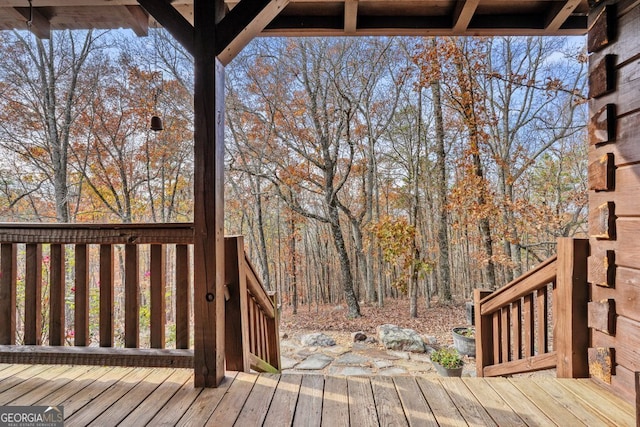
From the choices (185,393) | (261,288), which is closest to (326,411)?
(185,393)

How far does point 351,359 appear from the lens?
14.8ft

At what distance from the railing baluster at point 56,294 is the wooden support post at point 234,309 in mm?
993

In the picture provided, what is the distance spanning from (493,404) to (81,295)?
2300 mm

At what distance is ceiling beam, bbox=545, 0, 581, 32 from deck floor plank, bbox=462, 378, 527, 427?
2.31m

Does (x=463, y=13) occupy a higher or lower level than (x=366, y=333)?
higher

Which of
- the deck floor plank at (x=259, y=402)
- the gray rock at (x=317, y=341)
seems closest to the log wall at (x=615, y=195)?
the deck floor plank at (x=259, y=402)

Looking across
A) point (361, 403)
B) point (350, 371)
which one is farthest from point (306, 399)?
point (350, 371)

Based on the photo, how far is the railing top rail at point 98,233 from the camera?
1.86 meters

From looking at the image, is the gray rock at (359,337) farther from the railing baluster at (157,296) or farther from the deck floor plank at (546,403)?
the railing baluster at (157,296)

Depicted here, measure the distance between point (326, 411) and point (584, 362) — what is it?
1468 mm

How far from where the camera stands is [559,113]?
689 cm

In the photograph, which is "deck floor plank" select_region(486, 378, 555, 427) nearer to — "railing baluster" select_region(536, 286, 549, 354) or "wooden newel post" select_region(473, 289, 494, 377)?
"railing baluster" select_region(536, 286, 549, 354)

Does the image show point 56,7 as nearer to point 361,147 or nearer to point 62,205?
point 62,205

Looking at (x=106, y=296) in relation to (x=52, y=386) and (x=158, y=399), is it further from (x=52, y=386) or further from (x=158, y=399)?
(x=158, y=399)
